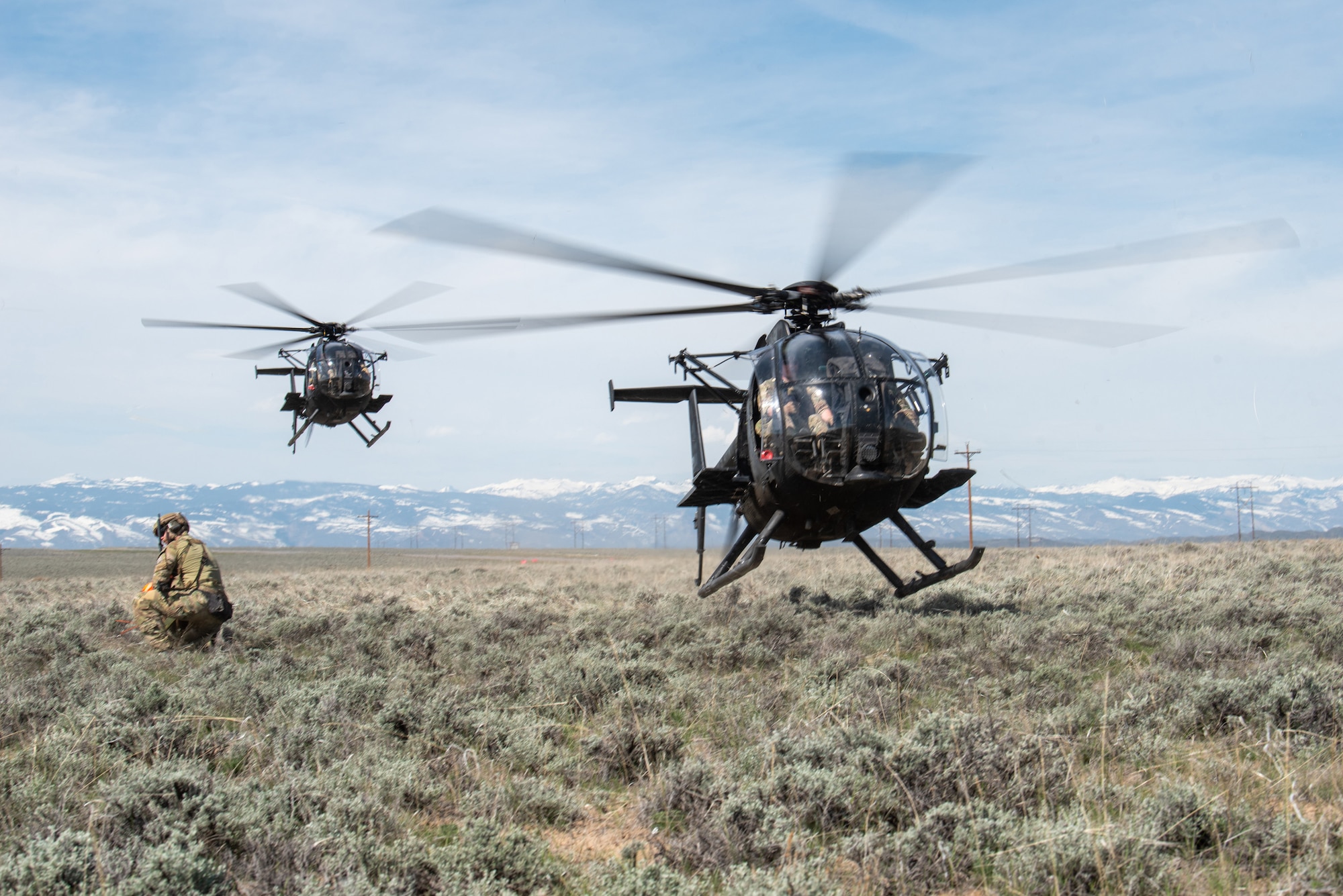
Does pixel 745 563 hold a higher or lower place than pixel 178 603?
higher

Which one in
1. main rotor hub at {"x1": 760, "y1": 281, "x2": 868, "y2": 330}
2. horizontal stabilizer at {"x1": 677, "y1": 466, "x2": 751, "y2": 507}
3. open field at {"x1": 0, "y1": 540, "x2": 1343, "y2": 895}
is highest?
main rotor hub at {"x1": 760, "y1": 281, "x2": 868, "y2": 330}

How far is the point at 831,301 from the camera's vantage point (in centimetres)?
1167

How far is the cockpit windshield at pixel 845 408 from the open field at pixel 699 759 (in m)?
1.91

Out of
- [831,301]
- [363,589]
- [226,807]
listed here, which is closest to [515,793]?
[226,807]

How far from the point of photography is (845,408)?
10484 millimetres

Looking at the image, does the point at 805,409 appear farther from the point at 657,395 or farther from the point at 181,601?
the point at 181,601

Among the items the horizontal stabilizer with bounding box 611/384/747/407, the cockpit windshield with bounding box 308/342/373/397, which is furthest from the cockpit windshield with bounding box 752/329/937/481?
the cockpit windshield with bounding box 308/342/373/397

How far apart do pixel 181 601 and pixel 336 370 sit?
13.3 metres

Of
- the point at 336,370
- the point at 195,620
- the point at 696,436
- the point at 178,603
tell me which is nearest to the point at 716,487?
the point at 696,436

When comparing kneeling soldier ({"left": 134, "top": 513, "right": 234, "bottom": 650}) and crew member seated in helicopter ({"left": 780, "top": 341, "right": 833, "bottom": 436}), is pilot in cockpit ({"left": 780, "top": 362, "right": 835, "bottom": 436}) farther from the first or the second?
kneeling soldier ({"left": 134, "top": 513, "right": 234, "bottom": 650})

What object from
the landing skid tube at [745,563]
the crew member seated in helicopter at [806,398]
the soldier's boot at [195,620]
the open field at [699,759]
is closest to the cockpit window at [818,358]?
the crew member seated in helicopter at [806,398]

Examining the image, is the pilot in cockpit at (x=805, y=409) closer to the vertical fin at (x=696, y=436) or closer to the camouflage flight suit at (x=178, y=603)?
the vertical fin at (x=696, y=436)

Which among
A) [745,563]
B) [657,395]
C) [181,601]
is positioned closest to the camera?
[181,601]

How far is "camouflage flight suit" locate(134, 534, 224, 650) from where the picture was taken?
409 inches
